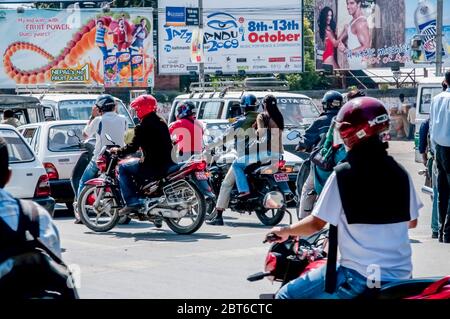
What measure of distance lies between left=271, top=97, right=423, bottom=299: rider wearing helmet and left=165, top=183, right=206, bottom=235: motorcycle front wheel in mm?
7535

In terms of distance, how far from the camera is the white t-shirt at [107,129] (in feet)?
46.6

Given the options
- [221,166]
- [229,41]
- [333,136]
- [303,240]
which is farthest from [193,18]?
[303,240]

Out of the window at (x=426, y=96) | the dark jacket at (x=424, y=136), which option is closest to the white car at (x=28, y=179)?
the dark jacket at (x=424, y=136)

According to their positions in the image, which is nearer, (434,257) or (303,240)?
(303,240)

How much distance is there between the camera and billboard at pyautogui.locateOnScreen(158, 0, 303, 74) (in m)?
46.6

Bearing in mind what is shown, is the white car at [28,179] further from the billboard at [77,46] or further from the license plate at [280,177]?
the billboard at [77,46]

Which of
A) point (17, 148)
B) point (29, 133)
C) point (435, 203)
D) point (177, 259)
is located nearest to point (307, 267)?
point (177, 259)

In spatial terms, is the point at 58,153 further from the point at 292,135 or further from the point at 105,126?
the point at 292,135

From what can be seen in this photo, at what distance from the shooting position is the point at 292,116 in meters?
18.6

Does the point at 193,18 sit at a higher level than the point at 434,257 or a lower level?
higher

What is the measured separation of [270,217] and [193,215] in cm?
160

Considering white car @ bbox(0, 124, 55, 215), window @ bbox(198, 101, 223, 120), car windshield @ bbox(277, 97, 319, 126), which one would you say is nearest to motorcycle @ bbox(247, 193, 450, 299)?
white car @ bbox(0, 124, 55, 215)
